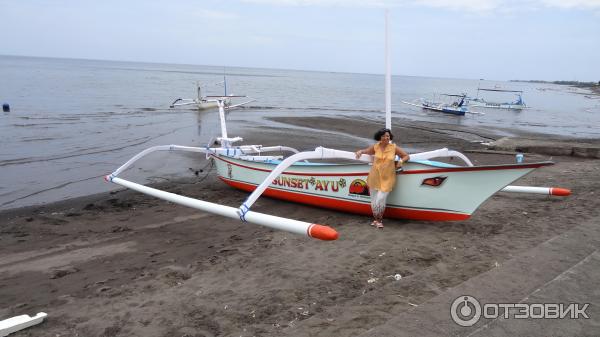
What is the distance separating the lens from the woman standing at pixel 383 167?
5.95 meters

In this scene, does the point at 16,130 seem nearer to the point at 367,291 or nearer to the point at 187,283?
the point at 187,283

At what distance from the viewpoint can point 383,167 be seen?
5.97m

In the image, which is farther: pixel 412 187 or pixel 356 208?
pixel 356 208

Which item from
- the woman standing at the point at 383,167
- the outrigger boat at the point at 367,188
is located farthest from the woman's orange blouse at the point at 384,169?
the outrigger boat at the point at 367,188

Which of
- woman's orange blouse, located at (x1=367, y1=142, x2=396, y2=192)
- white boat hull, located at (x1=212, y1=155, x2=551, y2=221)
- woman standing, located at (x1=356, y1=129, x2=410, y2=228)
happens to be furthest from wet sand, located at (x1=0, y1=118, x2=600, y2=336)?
woman's orange blouse, located at (x1=367, y1=142, x2=396, y2=192)

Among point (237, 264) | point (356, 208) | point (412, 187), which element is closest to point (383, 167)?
point (412, 187)

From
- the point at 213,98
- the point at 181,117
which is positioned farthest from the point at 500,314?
the point at 181,117

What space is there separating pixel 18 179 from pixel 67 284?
732cm

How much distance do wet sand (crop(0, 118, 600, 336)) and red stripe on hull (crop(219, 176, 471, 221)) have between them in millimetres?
120

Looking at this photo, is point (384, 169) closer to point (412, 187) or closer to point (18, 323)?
point (412, 187)

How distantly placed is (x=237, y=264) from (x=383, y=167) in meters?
2.38

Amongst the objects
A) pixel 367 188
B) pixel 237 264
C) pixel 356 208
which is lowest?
pixel 237 264

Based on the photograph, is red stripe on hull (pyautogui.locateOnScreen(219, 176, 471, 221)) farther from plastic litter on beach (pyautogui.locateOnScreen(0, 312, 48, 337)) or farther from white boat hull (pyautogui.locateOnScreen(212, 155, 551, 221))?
plastic litter on beach (pyautogui.locateOnScreen(0, 312, 48, 337))

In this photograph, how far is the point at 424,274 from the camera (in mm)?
4367
